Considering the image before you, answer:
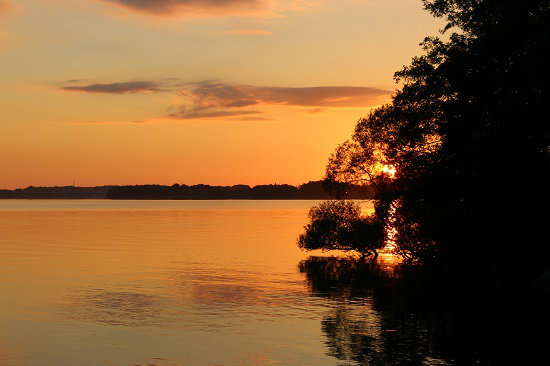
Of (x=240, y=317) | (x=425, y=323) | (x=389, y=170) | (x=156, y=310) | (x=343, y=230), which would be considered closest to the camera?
(x=425, y=323)

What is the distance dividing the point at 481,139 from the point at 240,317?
65.4 ft

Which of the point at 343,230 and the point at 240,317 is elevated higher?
the point at 343,230

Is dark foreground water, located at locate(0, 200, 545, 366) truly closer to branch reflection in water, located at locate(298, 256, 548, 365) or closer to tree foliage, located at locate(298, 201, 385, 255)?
branch reflection in water, located at locate(298, 256, 548, 365)

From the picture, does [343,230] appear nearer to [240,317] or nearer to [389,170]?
[389,170]

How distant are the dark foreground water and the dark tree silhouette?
4545 mm

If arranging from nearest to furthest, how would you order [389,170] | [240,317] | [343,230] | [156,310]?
[240,317] → [156,310] → [389,170] → [343,230]

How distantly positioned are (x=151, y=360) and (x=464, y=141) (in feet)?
93.3

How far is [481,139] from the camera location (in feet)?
148

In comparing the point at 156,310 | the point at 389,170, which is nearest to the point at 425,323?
the point at 156,310

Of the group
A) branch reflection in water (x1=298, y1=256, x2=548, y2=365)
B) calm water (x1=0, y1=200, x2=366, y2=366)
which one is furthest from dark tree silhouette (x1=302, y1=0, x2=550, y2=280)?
Result: calm water (x1=0, y1=200, x2=366, y2=366)

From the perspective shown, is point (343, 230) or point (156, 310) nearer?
point (156, 310)

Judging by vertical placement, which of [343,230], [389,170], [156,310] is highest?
[389,170]

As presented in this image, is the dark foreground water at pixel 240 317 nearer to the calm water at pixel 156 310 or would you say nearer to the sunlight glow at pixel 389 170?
the calm water at pixel 156 310

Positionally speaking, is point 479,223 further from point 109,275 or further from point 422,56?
point 109,275
